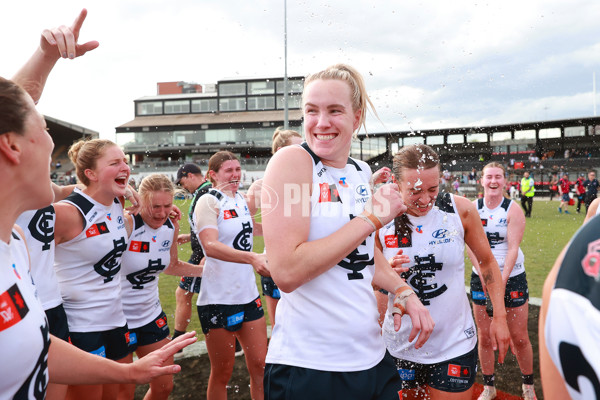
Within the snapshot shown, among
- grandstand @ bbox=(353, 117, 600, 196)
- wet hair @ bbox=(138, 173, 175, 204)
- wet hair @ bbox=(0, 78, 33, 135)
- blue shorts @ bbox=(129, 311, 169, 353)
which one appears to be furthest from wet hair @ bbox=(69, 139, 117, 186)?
grandstand @ bbox=(353, 117, 600, 196)

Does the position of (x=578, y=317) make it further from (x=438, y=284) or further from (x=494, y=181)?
(x=494, y=181)

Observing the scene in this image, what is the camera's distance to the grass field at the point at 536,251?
721 centimetres

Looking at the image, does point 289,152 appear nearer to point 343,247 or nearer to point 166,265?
point 343,247

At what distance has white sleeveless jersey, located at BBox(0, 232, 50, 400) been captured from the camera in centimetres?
125

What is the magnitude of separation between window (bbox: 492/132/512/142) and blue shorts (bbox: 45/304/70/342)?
56.0 meters

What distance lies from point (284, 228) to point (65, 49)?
1.58 m

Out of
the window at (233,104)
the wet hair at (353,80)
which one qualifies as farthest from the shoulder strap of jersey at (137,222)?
the window at (233,104)

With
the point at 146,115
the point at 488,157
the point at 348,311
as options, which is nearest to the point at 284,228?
the point at 348,311

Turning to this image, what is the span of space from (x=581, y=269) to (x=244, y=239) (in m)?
3.49

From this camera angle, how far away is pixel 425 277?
115 inches

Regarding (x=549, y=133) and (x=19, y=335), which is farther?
(x=549, y=133)

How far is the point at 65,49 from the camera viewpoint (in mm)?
2113

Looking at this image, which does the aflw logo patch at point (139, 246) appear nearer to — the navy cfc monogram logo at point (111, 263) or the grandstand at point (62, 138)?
the navy cfc monogram logo at point (111, 263)

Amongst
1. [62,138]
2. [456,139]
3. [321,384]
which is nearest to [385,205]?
[321,384]
